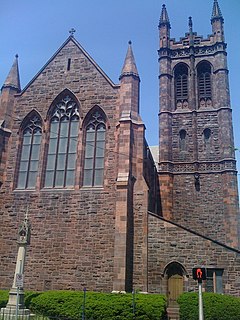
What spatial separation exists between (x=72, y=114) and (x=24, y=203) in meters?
5.82

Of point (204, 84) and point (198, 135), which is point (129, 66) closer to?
point (198, 135)

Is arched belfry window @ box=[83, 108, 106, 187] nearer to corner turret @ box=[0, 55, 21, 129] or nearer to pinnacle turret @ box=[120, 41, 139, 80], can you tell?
pinnacle turret @ box=[120, 41, 139, 80]

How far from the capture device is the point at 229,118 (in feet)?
100

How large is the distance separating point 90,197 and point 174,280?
5928 mm

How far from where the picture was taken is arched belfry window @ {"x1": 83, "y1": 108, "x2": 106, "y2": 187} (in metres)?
20.1

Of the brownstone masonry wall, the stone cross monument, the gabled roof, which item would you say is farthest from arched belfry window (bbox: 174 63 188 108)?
the stone cross monument

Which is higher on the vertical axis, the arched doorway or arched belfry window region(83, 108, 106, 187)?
arched belfry window region(83, 108, 106, 187)

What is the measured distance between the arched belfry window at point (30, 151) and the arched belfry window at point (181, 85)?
15.1 meters

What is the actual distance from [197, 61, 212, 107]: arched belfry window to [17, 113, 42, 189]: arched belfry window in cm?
1622

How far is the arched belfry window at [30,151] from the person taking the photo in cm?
2100

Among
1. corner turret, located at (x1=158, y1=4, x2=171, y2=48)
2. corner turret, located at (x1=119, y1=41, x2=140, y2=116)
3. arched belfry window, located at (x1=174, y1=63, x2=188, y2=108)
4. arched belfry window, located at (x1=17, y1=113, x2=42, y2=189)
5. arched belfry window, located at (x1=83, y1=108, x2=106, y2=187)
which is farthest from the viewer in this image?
corner turret, located at (x1=158, y1=4, x2=171, y2=48)

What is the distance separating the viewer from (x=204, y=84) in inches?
1310

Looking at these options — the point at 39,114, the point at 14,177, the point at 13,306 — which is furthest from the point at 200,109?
the point at 13,306

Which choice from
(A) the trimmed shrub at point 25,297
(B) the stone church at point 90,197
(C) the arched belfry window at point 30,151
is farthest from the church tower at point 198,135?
(A) the trimmed shrub at point 25,297
